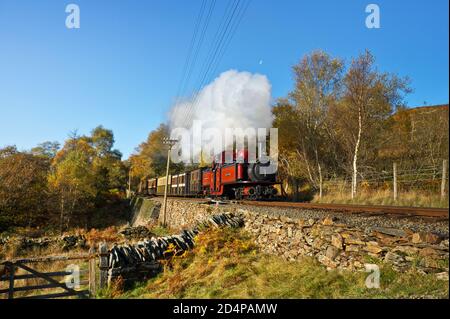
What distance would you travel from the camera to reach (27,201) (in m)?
30.0

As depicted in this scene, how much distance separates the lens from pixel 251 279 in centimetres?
674

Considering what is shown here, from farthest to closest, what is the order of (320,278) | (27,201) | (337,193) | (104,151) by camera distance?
1. (104,151)
2. (27,201)
3. (337,193)
4. (320,278)

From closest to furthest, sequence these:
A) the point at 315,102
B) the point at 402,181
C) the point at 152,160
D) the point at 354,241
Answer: the point at 354,241 → the point at 402,181 → the point at 315,102 → the point at 152,160

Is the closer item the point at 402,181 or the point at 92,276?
the point at 92,276

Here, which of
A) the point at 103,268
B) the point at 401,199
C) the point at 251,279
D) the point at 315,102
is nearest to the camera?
the point at 251,279

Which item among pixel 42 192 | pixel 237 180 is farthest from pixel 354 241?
pixel 42 192

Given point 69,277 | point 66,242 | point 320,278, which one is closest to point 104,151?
point 66,242

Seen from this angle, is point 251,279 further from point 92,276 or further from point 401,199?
point 401,199

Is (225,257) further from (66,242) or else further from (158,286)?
(66,242)

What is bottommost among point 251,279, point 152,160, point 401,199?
point 251,279

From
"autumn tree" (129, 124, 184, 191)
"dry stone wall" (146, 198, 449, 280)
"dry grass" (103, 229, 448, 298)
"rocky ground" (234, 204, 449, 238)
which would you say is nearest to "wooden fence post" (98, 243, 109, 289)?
"dry grass" (103, 229, 448, 298)

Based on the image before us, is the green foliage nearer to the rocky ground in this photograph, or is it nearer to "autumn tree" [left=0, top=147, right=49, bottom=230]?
"autumn tree" [left=0, top=147, right=49, bottom=230]

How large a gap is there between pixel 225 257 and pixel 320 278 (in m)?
3.14

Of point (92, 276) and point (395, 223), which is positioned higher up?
point (395, 223)
